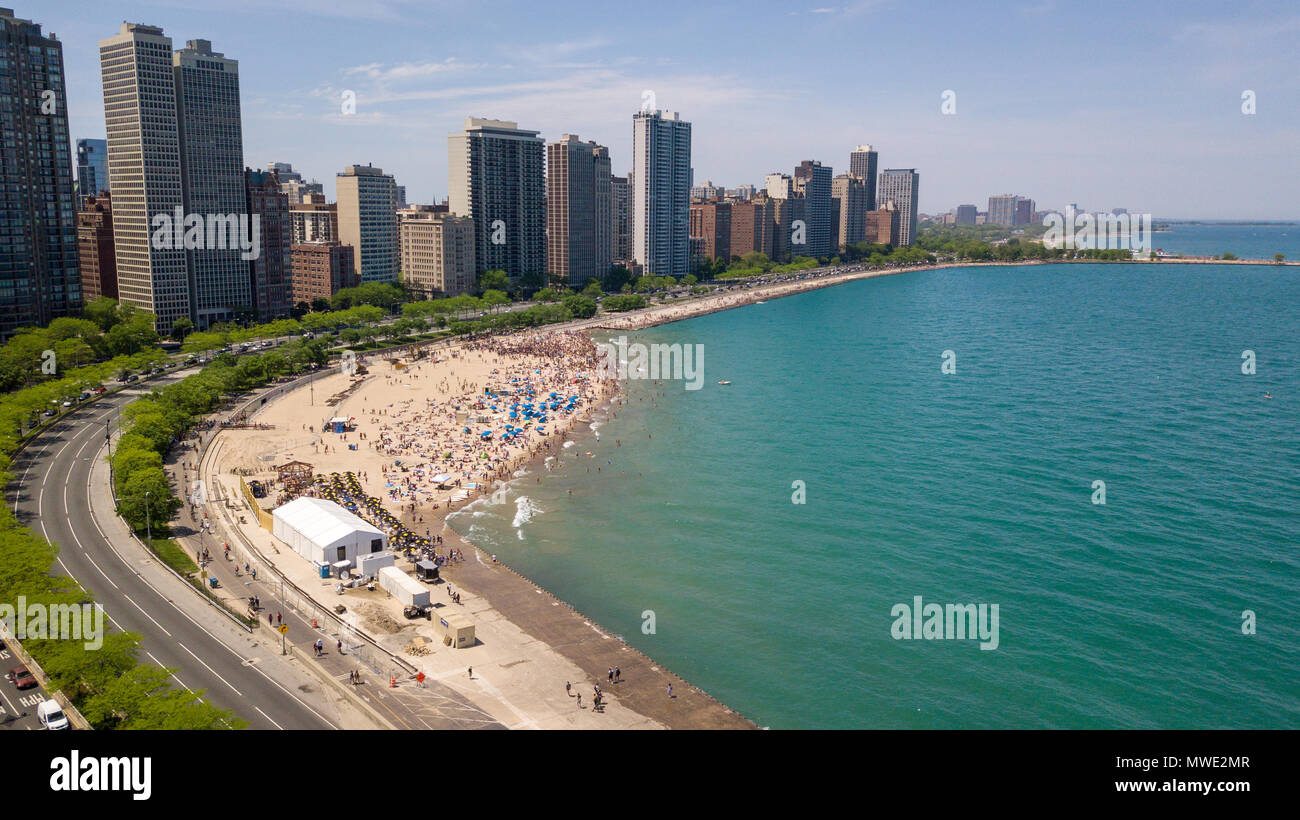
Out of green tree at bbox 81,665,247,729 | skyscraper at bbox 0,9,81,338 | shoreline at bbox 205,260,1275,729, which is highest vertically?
skyscraper at bbox 0,9,81,338

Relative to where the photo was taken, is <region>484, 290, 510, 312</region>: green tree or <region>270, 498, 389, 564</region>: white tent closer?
<region>270, 498, 389, 564</region>: white tent

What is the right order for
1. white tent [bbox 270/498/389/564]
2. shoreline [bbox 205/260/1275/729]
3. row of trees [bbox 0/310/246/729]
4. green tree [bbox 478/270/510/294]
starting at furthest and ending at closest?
green tree [bbox 478/270/510/294], white tent [bbox 270/498/389/564], shoreline [bbox 205/260/1275/729], row of trees [bbox 0/310/246/729]

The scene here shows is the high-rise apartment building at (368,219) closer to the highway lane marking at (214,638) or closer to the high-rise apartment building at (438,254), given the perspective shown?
the high-rise apartment building at (438,254)

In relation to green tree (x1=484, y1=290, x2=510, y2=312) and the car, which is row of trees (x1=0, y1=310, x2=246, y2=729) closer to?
the car

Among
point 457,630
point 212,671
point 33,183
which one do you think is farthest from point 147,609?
point 33,183

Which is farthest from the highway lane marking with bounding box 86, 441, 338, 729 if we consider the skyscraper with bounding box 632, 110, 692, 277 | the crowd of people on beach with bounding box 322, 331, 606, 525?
the skyscraper with bounding box 632, 110, 692, 277
